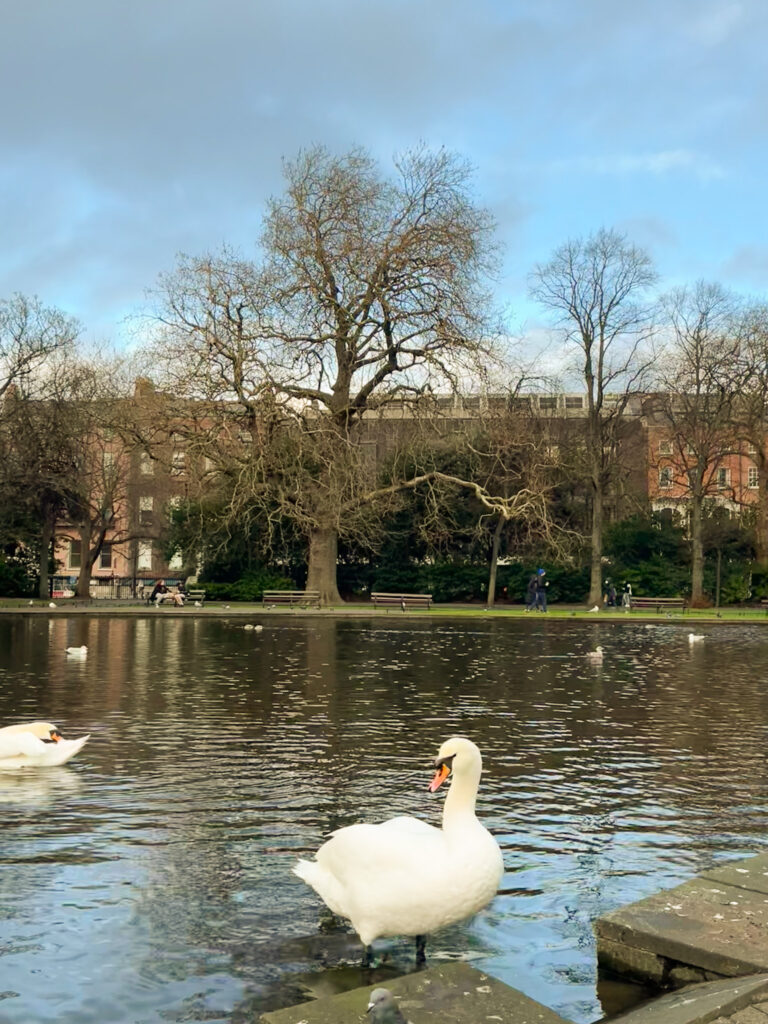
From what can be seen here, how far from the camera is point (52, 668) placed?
18797mm

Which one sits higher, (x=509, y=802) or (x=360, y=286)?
(x=360, y=286)

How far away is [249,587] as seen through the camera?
1907 inches

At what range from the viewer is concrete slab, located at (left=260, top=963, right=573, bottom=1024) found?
4043 millimetres

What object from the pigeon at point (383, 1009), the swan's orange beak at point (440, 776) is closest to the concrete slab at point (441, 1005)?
the pigeon at point (383, 1009)

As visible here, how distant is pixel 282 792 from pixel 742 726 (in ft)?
21.9

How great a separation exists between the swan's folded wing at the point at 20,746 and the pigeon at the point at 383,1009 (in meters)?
6.57

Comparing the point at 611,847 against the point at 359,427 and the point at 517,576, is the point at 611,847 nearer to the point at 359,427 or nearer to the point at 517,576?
the point at 359,427

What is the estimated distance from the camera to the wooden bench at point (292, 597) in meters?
41.5

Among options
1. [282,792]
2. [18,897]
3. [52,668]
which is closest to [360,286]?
[52,668]

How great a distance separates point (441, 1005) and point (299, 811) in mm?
4154

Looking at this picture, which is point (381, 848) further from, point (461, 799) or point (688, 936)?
point (688, 936)

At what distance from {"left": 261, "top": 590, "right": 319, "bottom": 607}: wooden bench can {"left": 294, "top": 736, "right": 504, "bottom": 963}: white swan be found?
35954mm

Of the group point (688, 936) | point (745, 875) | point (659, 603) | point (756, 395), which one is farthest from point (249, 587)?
point (688, 936)

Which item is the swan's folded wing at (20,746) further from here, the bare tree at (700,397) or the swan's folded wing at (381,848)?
the bare tree at (700,397)
